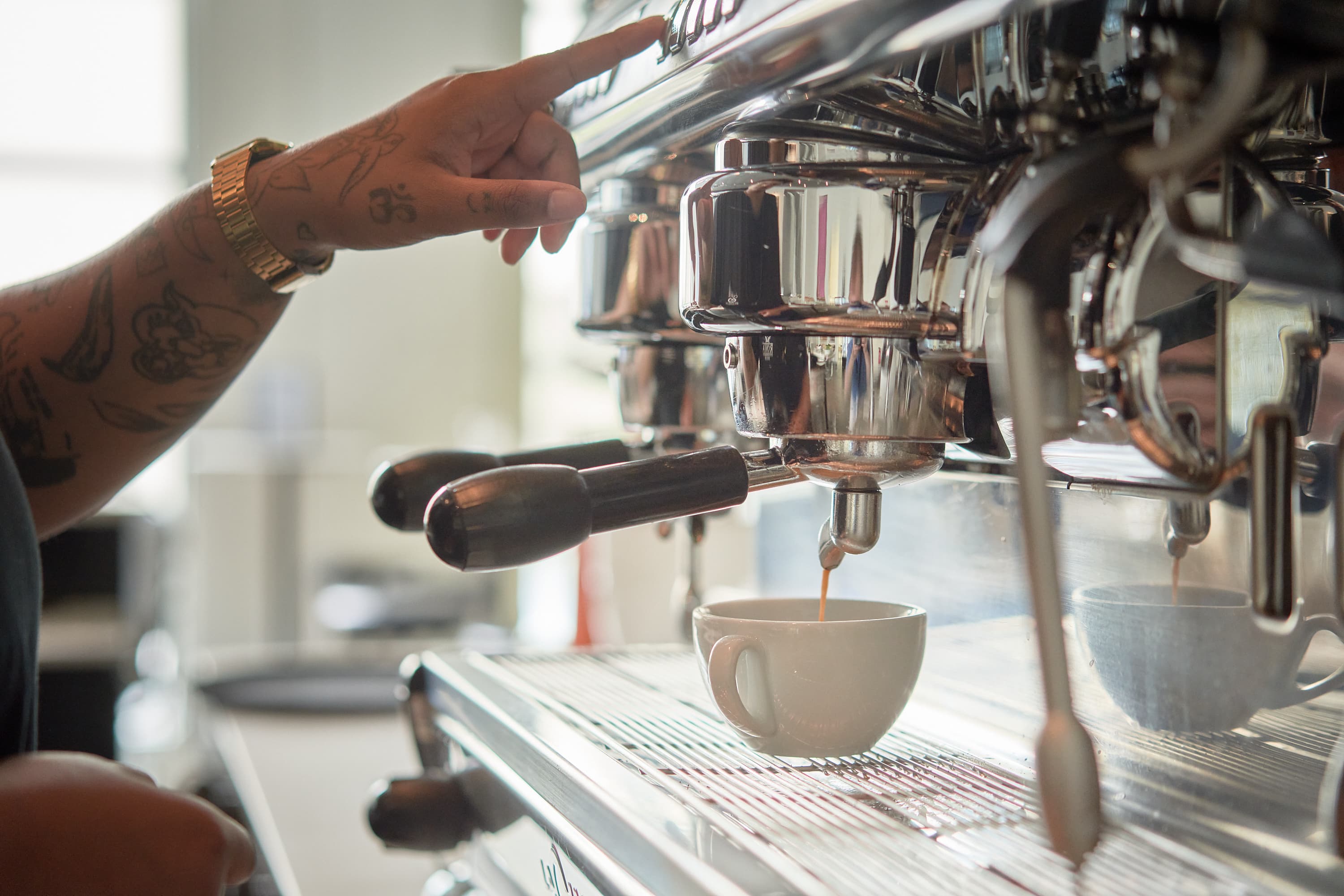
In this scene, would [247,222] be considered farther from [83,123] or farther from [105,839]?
[83,123]

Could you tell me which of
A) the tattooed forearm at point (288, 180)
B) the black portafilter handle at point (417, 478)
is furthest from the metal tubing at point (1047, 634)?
the tattooed forearm at point (288, 180)

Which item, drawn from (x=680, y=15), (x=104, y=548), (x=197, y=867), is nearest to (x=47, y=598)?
(x=104, y=548)

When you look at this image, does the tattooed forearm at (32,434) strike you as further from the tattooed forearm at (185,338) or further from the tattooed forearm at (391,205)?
the tattooed forearm at (391,205)

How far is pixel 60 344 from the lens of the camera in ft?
2.21

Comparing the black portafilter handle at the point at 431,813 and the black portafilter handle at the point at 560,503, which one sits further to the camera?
the black portafilter handle at the point at 431,813

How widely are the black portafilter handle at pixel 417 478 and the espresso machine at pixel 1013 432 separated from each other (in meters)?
0.10

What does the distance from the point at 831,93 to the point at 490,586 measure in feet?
9.51

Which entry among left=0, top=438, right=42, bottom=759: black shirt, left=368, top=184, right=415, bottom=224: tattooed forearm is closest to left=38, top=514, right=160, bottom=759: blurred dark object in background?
left=0, top=438, right=42, bottom=759: black shirt

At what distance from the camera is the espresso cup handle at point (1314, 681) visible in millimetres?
421

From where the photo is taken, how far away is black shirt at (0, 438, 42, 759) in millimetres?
558

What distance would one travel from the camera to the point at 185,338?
68cm

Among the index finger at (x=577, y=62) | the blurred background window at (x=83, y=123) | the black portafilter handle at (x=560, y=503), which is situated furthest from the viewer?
the blurred background window at (x=83, y=123)

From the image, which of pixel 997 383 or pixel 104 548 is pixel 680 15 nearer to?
pixel 997 383

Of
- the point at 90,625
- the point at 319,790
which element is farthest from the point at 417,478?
the point at 90,625
